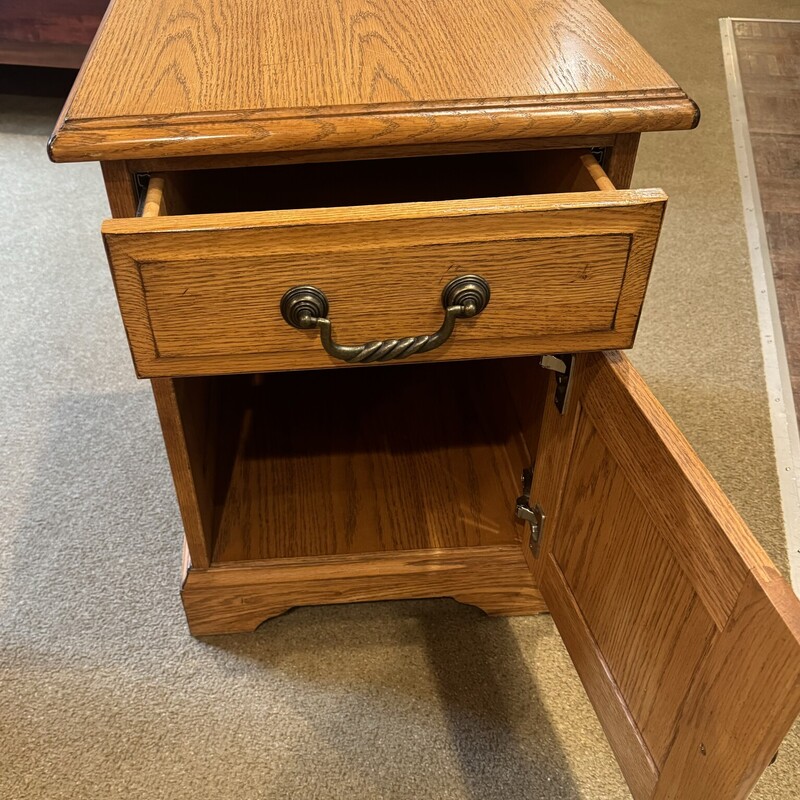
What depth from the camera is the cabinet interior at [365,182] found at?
778mm

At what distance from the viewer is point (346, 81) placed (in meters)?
0.57

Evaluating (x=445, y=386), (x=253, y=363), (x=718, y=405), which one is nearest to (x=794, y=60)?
A: (x=718, y=405)

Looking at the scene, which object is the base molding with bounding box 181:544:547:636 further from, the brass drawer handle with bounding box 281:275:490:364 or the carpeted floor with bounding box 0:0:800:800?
the brass drawer handle with bounding box 281:275:490:364

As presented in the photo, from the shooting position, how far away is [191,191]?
709 mm

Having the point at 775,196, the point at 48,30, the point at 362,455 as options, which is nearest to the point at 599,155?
the point at 362,455

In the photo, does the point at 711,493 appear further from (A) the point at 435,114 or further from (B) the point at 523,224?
(A) the point at 435,114

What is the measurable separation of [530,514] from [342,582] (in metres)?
0.20

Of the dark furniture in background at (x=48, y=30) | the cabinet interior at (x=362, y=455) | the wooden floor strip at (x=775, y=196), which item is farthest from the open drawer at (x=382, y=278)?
the dark furniture in background at (x=48, y=30)

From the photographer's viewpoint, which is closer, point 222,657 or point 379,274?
point 379,274

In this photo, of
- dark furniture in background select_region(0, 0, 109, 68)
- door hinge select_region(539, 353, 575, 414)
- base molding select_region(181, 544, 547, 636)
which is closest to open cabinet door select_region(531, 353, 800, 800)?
door hinge select_region(539, 353, 575, 414)

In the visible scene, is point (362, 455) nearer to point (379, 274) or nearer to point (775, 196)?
point (379, 274)

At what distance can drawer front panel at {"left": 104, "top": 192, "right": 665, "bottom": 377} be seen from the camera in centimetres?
49

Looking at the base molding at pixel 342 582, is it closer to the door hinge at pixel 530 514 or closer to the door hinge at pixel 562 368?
the door hinge at pixel 530 514

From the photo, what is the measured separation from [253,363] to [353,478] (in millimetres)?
359
